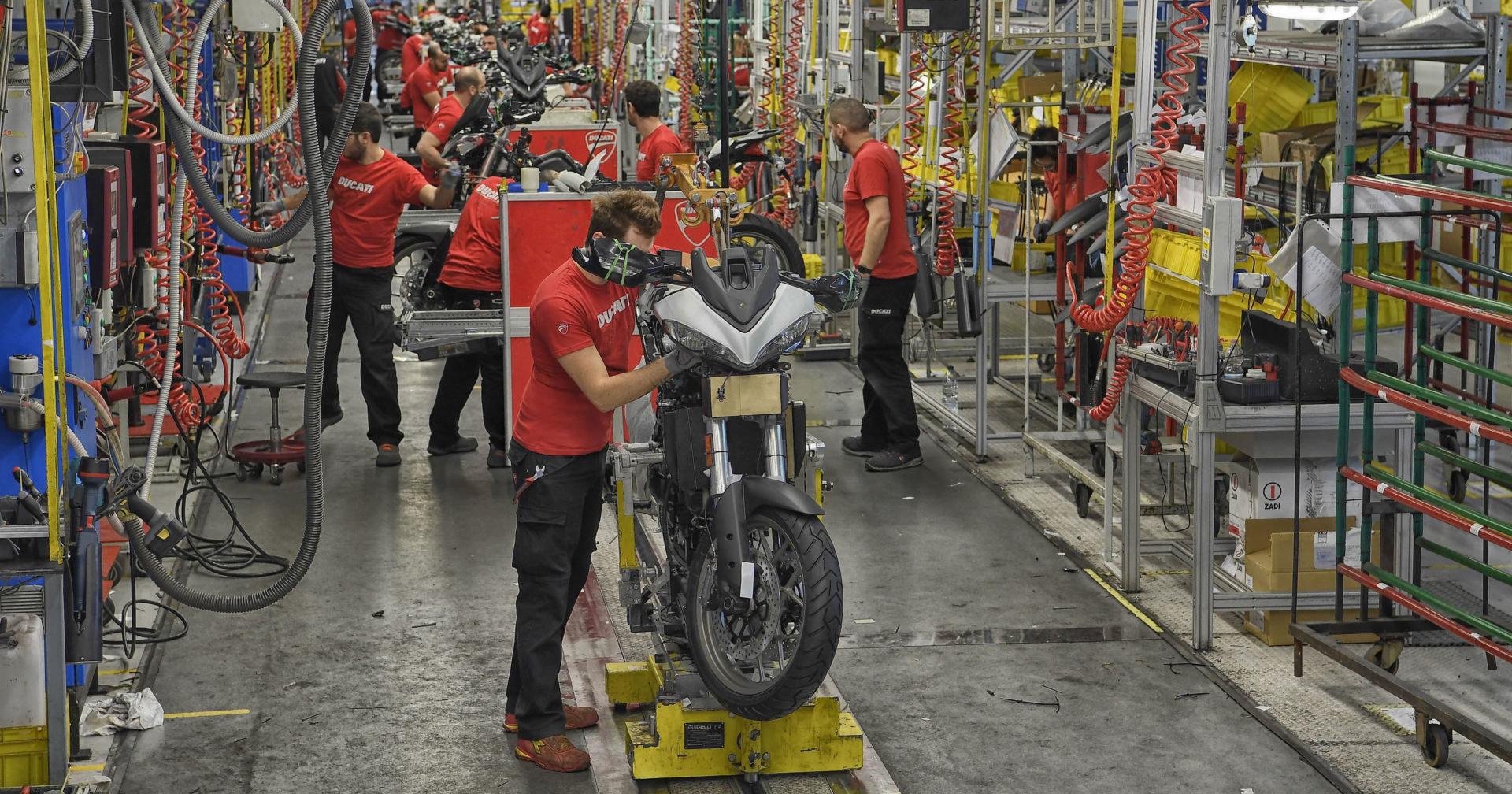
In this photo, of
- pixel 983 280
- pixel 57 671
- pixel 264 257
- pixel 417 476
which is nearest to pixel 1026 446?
pixel 983 280

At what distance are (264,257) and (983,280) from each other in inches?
141

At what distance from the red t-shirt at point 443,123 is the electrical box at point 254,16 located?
6979mm

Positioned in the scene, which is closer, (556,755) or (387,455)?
(556,755)

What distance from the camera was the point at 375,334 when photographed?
868cm

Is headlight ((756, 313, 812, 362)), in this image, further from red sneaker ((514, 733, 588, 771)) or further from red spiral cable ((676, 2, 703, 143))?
red spiral cable ((676, 2, 703, 143))

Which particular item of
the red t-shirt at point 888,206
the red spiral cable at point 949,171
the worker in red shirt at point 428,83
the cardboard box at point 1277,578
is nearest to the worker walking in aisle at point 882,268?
the red t-shirt at point 888,206

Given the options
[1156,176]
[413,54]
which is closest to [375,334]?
[1156,176]

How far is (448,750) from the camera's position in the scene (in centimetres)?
507

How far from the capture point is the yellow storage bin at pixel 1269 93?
694cm

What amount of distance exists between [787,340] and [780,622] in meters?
0.81

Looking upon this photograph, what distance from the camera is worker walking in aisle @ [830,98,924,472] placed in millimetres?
8281

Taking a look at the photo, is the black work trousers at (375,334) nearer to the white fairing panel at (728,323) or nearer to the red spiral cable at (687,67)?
the white fairing panel at (728,323)

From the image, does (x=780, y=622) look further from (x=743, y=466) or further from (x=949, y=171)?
(x=949, y=171)

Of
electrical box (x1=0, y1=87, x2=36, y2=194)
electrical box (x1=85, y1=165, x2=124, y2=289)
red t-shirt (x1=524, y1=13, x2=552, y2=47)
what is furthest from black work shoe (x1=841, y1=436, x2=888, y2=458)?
red t-shirt (x1=524, y1=13, x2=552, y2=47)
